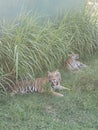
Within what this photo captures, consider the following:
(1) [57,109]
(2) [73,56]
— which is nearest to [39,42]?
(2) [73,56]

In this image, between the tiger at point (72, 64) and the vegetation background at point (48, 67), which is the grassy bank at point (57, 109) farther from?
the tiger at point (72, 64)

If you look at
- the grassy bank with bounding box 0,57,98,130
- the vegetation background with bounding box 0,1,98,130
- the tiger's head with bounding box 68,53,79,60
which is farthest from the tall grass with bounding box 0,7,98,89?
the grassy bank with bounding box 0,57,98,130

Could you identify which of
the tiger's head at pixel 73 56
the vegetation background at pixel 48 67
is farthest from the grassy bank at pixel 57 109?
the tiger's head at pixel 73 56

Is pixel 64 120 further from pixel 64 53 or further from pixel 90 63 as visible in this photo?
pixel 90 63

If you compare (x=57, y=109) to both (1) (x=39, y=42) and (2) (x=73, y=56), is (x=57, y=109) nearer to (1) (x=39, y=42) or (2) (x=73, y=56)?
(1) (x=39, y=42)

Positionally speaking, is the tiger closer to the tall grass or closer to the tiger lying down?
the tall grass

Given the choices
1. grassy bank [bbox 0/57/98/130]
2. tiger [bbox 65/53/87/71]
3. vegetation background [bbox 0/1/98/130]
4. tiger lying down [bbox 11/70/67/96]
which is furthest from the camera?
tiger [bbox 65/53/87/71]

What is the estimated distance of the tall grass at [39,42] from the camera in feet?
16.6

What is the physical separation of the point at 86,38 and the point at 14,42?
1899 millimetres

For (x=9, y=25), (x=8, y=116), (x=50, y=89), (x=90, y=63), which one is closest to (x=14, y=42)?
(x=9, y=25)

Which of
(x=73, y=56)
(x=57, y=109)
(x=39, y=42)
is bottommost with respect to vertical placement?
(x=57, y=109)

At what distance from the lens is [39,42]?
556 cm

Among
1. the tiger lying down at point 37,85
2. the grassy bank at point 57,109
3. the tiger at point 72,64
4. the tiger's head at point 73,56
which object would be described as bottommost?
the grassy bank at point 57,109

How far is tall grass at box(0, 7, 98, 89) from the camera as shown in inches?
199
